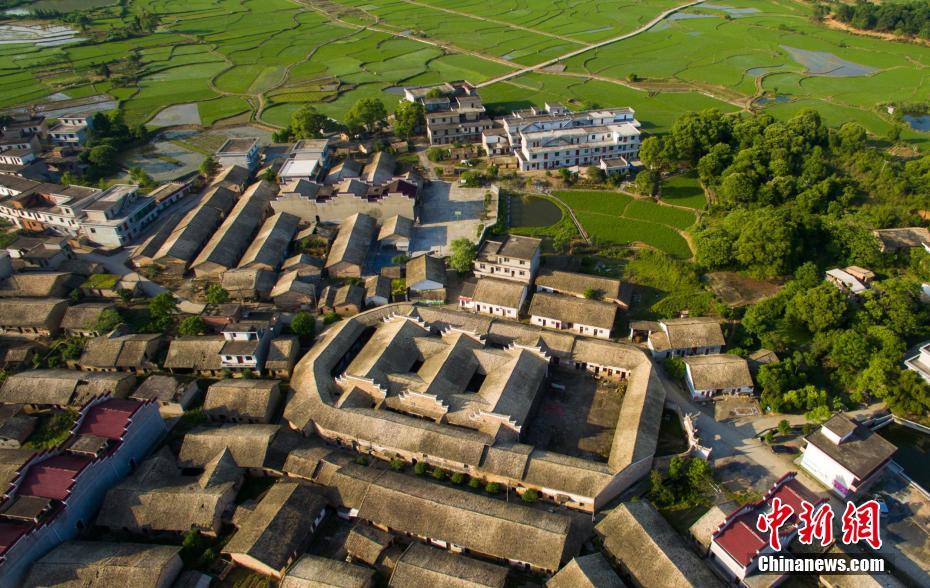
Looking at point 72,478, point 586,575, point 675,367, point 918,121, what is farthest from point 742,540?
point 918,121

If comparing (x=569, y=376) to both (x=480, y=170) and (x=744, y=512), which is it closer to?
(x=744, y=512)

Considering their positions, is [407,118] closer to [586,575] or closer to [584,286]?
[584,286]

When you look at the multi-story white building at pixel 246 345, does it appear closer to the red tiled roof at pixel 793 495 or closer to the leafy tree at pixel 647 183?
the red tiled roof at pixel 793 495

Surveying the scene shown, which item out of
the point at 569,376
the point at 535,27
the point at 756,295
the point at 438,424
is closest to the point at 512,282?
the point at 569,376

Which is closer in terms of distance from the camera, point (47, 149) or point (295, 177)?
point (295, 177)

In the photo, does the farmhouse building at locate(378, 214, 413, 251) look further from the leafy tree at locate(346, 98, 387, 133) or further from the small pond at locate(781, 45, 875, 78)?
the small pond at locate(781, 45, 875, 78)

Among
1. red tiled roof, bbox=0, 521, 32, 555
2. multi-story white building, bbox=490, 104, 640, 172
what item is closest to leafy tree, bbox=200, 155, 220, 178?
multi-story white building, bbox=490, 104, 640, 172
